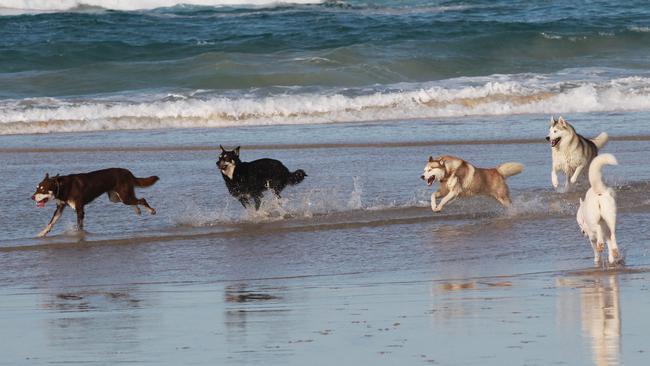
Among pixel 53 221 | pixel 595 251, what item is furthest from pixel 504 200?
pixel 53 221

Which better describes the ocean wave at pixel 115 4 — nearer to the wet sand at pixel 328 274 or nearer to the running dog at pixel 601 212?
the wet sand at pixel 328 274

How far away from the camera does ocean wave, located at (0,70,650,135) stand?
20500 mm

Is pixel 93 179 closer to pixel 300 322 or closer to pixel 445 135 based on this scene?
pixel 300 322

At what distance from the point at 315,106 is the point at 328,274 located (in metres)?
12.9

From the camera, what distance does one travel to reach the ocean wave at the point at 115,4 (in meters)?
41.0

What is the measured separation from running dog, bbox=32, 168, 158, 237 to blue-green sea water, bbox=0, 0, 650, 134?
844 cm

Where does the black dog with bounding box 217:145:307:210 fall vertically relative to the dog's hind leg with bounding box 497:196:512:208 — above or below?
above

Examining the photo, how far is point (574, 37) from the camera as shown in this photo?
100.0ft

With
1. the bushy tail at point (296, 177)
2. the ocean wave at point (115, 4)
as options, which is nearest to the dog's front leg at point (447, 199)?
the bushy tail at point (296, 177)

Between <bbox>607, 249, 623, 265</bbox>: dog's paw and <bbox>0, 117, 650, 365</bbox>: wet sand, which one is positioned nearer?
<bbox>0, 117, 650, 365</bbox>: wet sand

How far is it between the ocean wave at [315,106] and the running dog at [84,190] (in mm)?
8439

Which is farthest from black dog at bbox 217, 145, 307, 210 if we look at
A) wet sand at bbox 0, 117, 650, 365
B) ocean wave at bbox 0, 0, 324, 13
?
ocean wave at bbox 0, 0, 324, 13

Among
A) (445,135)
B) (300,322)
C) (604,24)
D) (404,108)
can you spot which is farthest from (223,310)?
(604,24)

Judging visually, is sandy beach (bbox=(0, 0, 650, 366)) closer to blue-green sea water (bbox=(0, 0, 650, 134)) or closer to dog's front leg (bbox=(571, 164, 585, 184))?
blue-green sea water (bbox=(0, 0, 650, 134))
